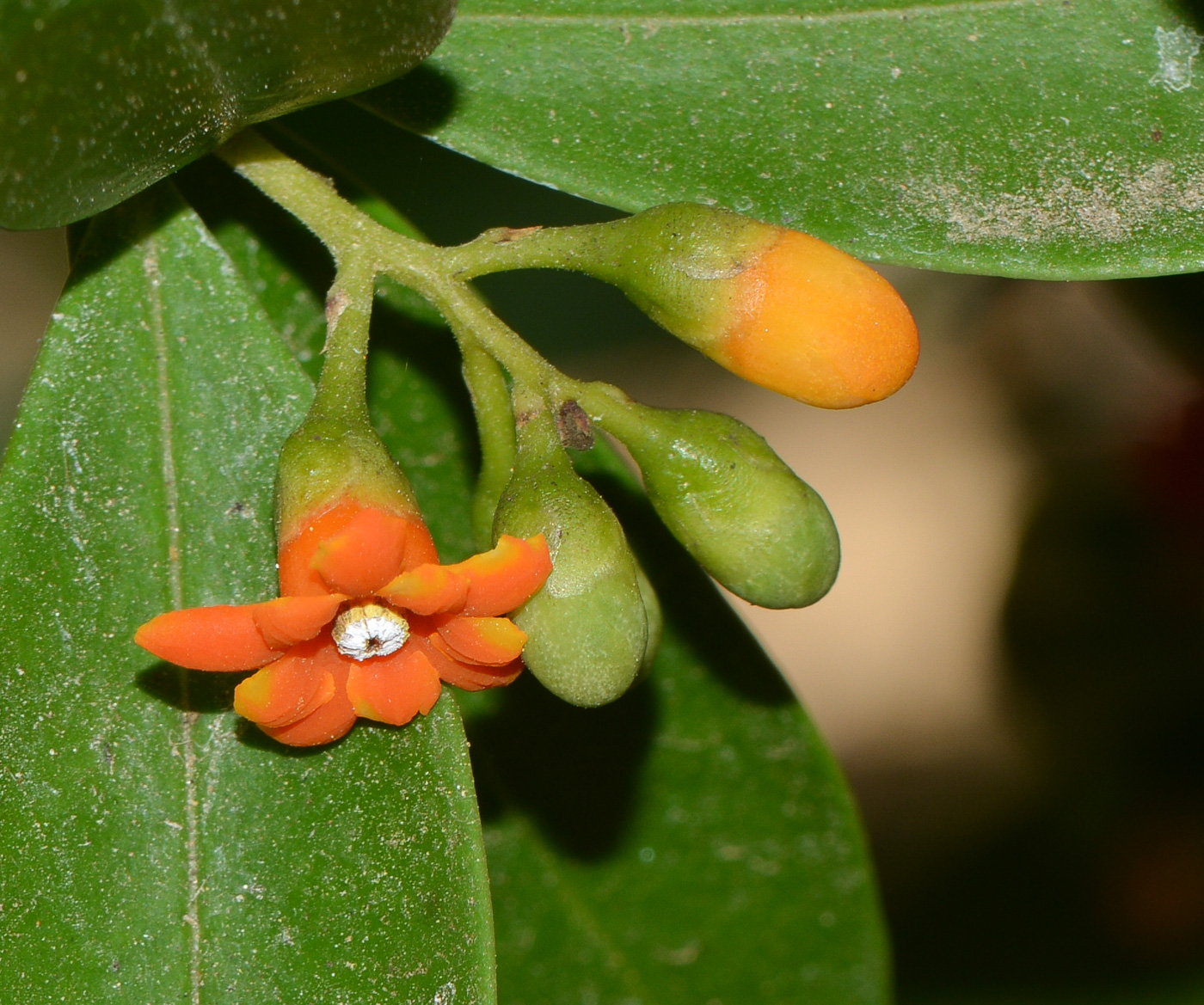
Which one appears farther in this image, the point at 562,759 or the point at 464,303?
the point at 562,759

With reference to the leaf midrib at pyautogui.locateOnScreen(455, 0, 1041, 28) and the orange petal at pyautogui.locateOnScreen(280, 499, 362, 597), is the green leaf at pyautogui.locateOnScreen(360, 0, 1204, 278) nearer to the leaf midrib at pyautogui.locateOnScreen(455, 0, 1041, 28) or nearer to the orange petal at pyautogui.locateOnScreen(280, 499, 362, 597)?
the leaf midrib at pyautogui.locateOnScreen(455, 0, 1041, 28)

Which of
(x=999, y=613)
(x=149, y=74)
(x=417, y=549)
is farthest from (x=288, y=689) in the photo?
(x=999, y=613)

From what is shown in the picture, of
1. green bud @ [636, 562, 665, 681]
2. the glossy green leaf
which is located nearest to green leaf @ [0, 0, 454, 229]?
green bud @ [636, 562, 665, 681]

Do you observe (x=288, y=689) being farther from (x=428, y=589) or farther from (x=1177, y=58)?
(x=1177, y=58)

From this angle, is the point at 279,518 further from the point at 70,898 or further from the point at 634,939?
the point at 634,939

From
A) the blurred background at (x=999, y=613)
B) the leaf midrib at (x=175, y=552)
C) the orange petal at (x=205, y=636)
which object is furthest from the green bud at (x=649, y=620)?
the blurred background at (x=999, y=613)

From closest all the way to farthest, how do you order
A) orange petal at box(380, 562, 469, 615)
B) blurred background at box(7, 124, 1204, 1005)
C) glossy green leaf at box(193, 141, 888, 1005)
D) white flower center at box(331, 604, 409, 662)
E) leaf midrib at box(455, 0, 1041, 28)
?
orange petal at box(380, 562, 469, 615) → white flower center at box(331, 604, 409, 662) → leaf midrib at box(455, 0, 1041, 28) → glossy green leaf at box(193, 141, 888, 1005) → blurred background at box(7, 124, 1204, 1005)

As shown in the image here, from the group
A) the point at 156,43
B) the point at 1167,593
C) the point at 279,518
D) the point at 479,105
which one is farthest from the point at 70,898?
the point at 1167,593
